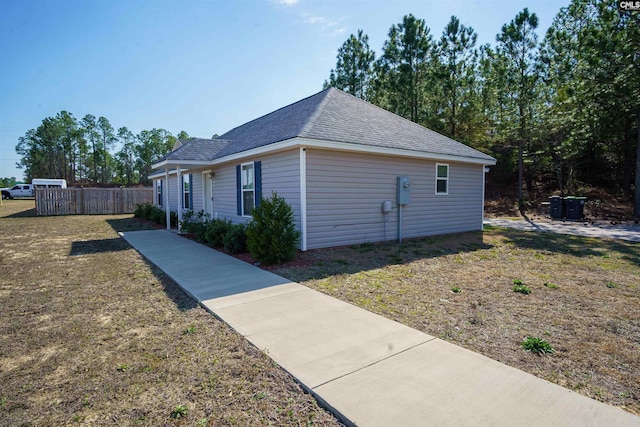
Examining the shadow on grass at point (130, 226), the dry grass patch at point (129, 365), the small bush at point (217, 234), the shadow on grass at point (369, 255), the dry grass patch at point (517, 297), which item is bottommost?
the dry grass patch at point (129, 365)

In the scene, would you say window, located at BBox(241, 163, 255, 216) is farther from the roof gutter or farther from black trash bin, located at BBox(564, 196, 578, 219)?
black trash bin, located at BBox(564, 196, 578, 219)

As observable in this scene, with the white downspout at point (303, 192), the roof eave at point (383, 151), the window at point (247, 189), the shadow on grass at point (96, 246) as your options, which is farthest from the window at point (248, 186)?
the shadow on grass at point (96, 246)

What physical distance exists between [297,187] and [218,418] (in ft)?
19.4

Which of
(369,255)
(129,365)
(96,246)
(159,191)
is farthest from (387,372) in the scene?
(159,191)

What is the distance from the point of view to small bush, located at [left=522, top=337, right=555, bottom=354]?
3051 millimetres

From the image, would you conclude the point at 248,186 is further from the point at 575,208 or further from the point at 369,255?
the point at 575,208

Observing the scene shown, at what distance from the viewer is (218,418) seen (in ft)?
7.21

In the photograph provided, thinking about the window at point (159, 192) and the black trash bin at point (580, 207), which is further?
the window at point (159, 192)

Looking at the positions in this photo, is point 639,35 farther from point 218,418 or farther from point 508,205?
point 218,418

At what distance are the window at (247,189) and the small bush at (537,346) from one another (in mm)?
7569

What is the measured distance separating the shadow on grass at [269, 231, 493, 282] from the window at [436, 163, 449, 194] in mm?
1583

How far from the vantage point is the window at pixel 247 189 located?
9578 mm

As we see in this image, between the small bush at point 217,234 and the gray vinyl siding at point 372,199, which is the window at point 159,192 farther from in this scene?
the gray vinyl siding at point 372,199

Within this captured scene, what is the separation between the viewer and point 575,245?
8.94 m
